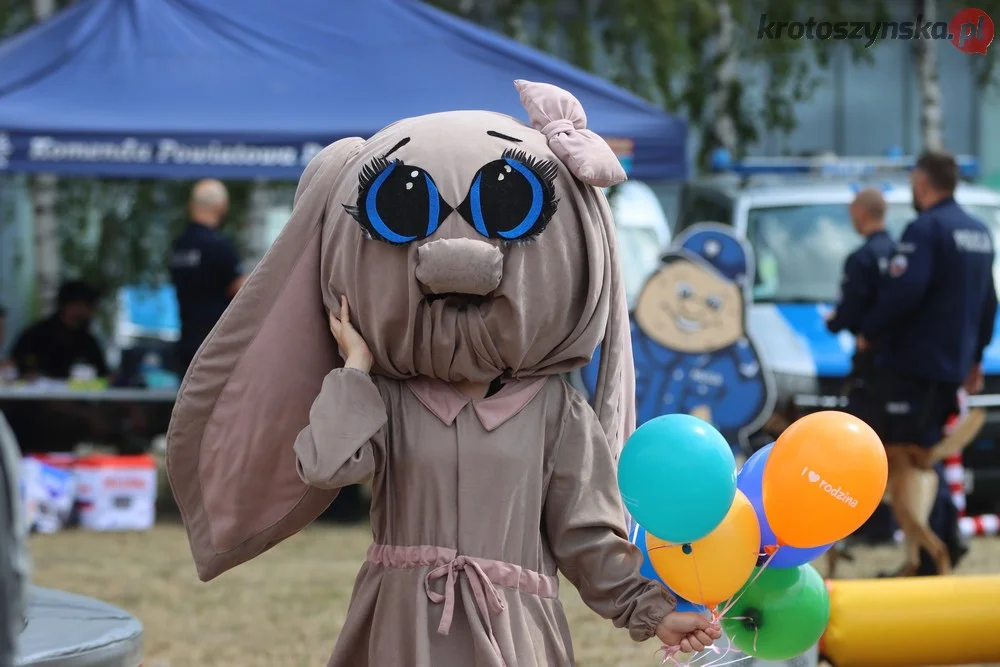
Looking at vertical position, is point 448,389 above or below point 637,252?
above

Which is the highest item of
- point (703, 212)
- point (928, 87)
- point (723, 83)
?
point (723, 83)

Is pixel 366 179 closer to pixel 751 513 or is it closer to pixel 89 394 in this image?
pixel 751 513

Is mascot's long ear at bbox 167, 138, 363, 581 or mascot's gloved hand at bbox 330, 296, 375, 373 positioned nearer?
mascot's gloved hand at bbox 330, 296, 375, 373

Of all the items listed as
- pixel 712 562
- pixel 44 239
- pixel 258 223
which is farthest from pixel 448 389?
pixel 44 239

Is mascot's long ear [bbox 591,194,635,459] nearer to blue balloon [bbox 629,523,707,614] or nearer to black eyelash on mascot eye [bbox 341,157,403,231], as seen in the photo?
blue balloon [bbox 629,523,707,614]

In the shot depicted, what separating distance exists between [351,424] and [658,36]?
33.2 ft

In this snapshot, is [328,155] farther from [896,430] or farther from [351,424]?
[896,430]

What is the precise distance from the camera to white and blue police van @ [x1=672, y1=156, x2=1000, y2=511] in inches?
305

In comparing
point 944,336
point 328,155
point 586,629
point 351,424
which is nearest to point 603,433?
point 351,424

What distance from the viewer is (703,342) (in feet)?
25.1

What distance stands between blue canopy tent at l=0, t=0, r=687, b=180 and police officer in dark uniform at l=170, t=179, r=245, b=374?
16.0 inches

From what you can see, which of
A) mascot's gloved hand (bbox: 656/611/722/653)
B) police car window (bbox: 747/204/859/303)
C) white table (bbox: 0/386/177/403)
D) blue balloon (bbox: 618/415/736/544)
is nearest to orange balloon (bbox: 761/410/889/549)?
blue balloon (bbox: 618/415/736/544)

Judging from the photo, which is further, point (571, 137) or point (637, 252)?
point (637, 252)

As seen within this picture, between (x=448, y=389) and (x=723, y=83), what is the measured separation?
36.1 feet
